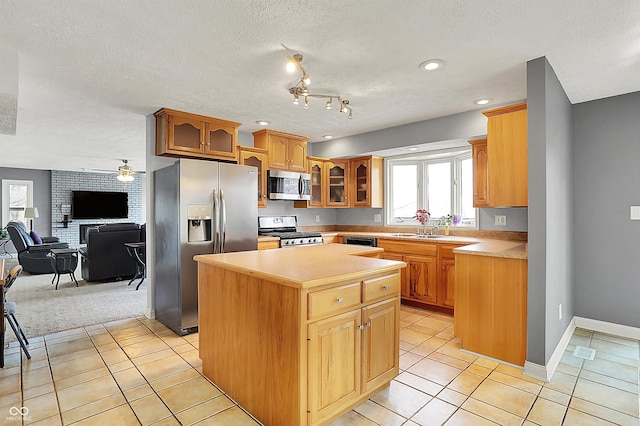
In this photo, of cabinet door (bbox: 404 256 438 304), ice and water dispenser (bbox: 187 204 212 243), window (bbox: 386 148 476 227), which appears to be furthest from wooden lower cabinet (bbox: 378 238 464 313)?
ice and water dispenser (bbox: 187 204 212 243)

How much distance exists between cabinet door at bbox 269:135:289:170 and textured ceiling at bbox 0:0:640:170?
0.85 m

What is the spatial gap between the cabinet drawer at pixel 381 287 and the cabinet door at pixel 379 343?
52 mm

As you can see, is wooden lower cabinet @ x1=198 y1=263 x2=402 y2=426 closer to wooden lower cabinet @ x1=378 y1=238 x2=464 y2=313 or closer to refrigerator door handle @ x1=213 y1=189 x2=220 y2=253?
refrigerator door handle @ x1=213 y1=189 x2=220 y2=253

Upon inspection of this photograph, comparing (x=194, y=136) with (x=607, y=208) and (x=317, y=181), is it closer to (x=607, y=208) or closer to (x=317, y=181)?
(x=317, y=181)

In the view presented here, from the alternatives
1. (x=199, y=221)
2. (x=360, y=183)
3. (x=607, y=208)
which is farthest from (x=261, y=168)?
(x=607, y=208)

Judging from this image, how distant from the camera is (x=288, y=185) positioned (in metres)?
4.82

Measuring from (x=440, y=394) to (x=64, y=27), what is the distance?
10.8 ft

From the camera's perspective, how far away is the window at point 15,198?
892cm

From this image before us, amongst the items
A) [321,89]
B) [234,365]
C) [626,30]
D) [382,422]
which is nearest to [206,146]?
[321,89]

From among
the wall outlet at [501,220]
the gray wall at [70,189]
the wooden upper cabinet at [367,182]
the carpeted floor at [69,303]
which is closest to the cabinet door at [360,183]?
the wooden upper cabinet at [367,182]

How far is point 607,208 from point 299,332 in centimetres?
339

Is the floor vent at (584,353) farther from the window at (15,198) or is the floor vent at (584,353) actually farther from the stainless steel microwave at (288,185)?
the window at (15,198)

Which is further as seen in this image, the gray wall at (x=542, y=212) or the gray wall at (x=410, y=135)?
the gray wall at (x=410, y=135)

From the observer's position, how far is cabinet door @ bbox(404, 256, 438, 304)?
13.3ft
